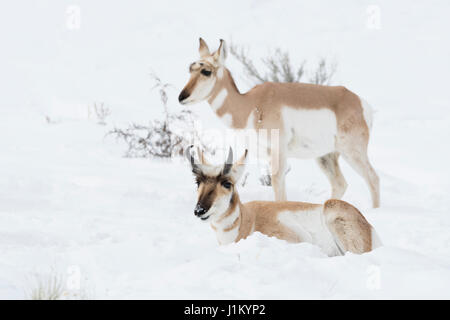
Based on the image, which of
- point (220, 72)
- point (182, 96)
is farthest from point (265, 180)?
point (182, 96)

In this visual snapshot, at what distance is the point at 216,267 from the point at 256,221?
1025 millimetres

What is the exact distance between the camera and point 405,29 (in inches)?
850

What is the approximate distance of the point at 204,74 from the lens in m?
4.98

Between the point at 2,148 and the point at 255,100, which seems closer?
the point at 255,100

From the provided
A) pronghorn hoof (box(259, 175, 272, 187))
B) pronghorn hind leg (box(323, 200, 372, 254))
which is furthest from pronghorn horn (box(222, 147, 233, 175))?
pronghorn hoof (box(259, 175, 272, 187))

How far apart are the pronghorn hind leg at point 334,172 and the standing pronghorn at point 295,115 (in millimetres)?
243

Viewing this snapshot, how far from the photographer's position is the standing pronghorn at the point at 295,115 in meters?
5.29

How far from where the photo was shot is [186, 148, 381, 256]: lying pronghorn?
129 inches

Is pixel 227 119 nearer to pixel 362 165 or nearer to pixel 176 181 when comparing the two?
pixel 176 181

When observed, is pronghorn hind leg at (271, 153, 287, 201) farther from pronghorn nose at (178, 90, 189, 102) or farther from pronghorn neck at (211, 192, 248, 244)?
pronghorn neck at (211, 192, 248, 244)

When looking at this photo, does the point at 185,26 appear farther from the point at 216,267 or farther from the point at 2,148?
the point at 216,267

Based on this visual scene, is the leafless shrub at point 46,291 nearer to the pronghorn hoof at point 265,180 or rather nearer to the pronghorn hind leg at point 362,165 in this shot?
the pronghorn hind leg at point 362,165

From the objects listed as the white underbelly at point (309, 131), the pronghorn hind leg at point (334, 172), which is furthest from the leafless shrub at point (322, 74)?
the white underbelly at point (309, 131)
